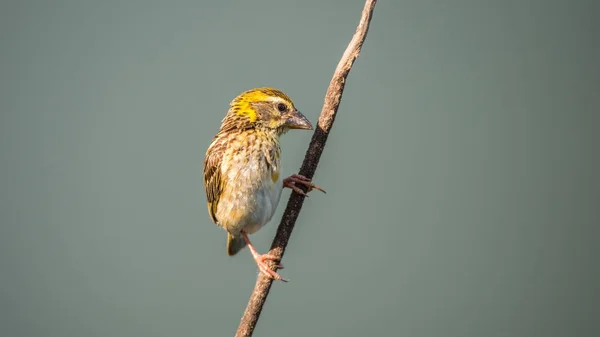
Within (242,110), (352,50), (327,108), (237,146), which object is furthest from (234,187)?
(352,50)

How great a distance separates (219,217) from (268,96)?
1079mm

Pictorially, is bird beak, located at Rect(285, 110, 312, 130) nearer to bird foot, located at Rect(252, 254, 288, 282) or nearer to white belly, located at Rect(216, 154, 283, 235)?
white belly, located at Rect(216, 154, 283, 235)

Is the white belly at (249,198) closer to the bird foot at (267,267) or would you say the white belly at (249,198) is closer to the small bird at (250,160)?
the small bird at (250,160)

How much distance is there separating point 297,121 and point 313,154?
1.88ft

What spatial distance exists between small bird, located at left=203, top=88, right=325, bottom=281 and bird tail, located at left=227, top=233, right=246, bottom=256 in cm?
33

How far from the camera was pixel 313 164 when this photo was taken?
4168 millimetres

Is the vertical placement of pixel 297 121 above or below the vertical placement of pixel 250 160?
above

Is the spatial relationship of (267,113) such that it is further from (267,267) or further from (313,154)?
(267,267)

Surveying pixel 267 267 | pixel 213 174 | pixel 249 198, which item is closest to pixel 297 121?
pixel 249 198

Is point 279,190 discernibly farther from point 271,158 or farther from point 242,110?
point 242,110

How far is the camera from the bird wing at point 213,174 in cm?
475

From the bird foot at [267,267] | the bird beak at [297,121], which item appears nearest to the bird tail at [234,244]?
the bird foot at [267,267]

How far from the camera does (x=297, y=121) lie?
15.2 ft

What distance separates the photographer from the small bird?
15.2ft
